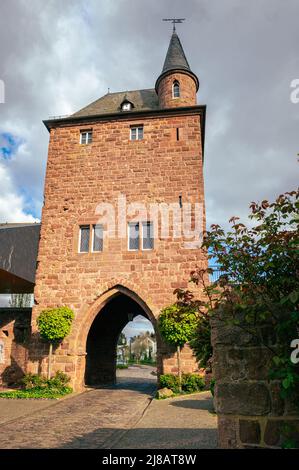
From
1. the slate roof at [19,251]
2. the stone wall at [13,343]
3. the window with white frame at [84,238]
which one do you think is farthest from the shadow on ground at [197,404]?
the slate roof at [19,251]

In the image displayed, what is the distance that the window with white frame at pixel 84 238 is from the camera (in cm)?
1347

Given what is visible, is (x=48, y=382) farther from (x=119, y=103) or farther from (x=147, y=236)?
(x=119, y=103)

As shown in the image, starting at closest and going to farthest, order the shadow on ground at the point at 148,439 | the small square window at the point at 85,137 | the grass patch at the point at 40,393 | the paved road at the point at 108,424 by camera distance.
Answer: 1. the shadow on ground at the point at 148,439
2. the paved road at the point at 108,424
3. the grass patch at the point at 40,393
4. the small square window at the point at 85,137

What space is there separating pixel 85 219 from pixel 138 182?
2.53 metres

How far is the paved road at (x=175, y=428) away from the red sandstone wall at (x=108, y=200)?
328 cm

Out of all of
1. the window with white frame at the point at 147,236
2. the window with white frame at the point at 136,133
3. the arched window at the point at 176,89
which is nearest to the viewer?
the window with white frame at the point at 147,236

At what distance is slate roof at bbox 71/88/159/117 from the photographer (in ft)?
52.5

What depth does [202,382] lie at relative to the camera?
10938 millimetres

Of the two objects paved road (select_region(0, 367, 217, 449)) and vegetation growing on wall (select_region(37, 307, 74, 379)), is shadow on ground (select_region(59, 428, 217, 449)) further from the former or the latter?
vegetation growing on wall (select_region(37, 307, 74, 379))

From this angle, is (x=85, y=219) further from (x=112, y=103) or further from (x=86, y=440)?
(x=86, y=440)

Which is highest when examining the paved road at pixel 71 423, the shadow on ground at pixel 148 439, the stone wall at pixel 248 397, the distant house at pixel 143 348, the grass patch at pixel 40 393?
the stone wall at pixel 248 397

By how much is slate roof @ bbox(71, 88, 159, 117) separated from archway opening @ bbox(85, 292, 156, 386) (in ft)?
28.1

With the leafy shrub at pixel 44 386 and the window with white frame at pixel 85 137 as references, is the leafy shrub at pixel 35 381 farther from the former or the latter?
the window with white frame at pixel 85 137
